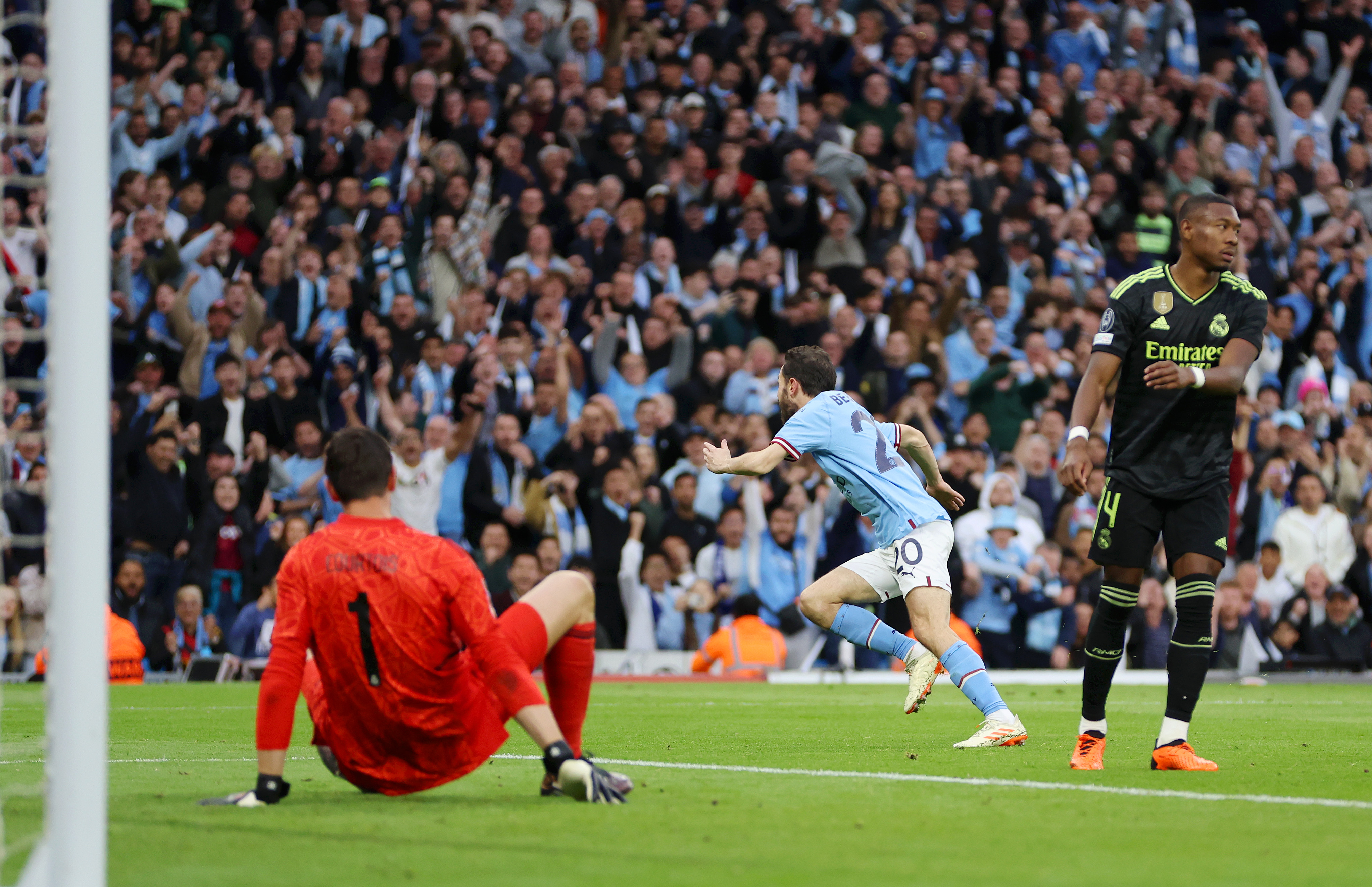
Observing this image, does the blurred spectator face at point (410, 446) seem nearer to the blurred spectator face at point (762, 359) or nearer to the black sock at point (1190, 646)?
the blurred spectator face at point (762, 359)

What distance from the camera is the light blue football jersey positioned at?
27.9 feet

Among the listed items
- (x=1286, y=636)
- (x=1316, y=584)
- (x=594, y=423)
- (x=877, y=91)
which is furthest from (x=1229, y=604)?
(x=877, y=91)

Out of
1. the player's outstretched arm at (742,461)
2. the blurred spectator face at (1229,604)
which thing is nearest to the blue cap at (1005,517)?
the blurred spectator face at (1229,604)

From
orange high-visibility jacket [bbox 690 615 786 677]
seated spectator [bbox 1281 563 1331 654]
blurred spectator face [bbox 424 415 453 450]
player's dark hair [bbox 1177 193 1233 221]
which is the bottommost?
orange high-visibility jacket [bbox 690 615 786 677]

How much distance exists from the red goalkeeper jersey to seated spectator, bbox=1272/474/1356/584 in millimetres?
13120

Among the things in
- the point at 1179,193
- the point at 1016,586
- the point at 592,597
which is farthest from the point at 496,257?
the point at 592,597

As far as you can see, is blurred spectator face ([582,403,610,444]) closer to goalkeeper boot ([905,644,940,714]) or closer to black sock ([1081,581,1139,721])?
goalkeeper boot ([905,644,940,714])

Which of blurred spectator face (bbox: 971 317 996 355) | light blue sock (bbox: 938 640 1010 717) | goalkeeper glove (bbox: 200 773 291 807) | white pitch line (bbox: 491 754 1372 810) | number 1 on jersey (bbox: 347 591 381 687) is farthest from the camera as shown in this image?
blurred spectator face (bbox: 971 317 996 355)

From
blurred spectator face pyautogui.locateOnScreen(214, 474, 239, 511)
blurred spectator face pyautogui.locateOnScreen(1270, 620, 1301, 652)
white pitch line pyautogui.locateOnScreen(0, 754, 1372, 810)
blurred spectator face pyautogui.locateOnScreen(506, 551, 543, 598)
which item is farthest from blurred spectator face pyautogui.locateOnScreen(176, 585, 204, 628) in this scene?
blurred spectator face pyautogui.locateOnScreen(1270, 620, 1301, 652)

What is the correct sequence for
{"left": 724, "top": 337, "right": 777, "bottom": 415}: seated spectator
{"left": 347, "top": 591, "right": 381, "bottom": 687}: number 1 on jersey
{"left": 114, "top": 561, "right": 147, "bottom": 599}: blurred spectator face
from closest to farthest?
{"left": 347, "top": 591, "right": 381, "bottom": 687}: number 1 on jersey, {"left": 114, "top": 561, "right": 147, "bottom": 599}: blurred spectator face, {"left": 724, "top": 337, "right": 777, "bottom": 415}: seated spectator

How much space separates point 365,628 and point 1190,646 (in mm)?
3669

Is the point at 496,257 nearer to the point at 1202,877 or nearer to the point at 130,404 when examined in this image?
the point at 130,404

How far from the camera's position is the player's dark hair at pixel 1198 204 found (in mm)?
7125

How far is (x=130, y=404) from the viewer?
16.4 m
